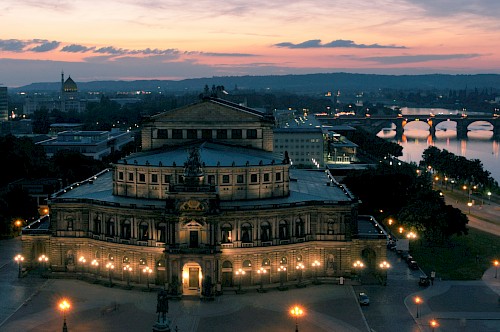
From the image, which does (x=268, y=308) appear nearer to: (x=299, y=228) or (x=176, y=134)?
(x=299, y=228)

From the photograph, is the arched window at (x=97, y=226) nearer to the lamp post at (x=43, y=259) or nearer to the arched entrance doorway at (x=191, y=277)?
the lamp post at (x=43, y=259)

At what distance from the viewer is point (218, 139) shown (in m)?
99.4

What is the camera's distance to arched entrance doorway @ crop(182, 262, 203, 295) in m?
82.4

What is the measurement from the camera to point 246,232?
3342 inches

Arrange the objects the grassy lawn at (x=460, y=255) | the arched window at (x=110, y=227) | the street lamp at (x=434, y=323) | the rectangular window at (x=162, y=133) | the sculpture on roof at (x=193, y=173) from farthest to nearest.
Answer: the rectangular window at (x=162, y=133) → the grassy lawn at (x=460, y=255) → the arched window at (x=110, y=227) → the sculpture on roof at (x=193, y=173) → the street lamp at (x=434, y=323)

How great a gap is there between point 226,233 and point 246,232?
7.59 ft

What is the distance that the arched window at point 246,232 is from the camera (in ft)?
278

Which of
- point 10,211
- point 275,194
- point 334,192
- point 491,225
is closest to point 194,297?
point 275,194

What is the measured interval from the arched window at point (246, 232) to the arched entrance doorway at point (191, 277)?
6.13 meters

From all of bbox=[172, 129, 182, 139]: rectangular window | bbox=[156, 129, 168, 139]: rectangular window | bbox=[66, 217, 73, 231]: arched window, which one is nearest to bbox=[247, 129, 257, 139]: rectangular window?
bbox=[172, 129, 182, 139]: rectangular window

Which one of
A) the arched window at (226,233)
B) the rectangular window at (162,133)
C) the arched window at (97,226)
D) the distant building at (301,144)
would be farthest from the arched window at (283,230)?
the distant building at (301,144)

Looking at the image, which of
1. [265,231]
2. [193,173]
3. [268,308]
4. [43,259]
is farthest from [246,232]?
[43,259]

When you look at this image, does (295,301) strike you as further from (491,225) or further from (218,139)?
(491,225)

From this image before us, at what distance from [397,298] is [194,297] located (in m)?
21.7
